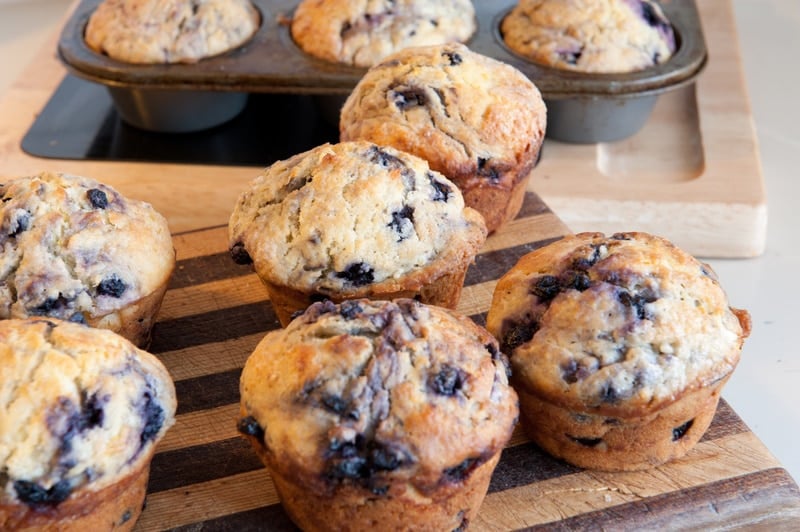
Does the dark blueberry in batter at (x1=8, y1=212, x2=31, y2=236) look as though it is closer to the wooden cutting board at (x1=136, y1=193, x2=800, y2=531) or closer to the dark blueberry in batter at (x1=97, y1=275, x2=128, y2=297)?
the dark blueberry in batter at (x1=97, y1=275, x2=128, y2=297)

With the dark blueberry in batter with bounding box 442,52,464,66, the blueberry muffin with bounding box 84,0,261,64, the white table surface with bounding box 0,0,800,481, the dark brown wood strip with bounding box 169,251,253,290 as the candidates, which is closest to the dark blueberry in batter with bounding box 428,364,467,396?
the dark brown wood strip with bounding box 169,251,253,290

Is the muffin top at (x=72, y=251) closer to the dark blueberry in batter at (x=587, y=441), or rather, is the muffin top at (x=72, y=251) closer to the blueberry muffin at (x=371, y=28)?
the dark blueberry in batter at (x=587, y=441)

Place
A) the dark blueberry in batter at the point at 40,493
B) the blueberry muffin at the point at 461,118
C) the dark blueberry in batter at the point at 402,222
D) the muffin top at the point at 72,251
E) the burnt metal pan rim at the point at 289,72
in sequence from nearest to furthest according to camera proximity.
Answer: the dark blueberry in batter at the point at 40,493, the muffin top at the point at 72,251, the dark blueberry in batter at the point at 402,222, the blueberry muffin at the point at 461,118, the burnt metal pan rim at the point at 289,72

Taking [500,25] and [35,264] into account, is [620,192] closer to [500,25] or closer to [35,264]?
[500,25]

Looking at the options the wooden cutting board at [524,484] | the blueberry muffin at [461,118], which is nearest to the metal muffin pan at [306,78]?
the blueberry muffin at [461,118]

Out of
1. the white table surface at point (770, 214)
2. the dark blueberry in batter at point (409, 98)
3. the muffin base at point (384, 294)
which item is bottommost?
the white table surface at point (770, 214)

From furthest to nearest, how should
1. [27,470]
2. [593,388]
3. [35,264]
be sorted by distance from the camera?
[35,264] → [593,388] → [27,470]

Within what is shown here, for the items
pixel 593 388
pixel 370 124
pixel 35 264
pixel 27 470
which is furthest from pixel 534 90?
pixel 27 470

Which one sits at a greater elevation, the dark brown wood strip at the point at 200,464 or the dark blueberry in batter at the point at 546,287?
the dark blueberry in batter at the point at 546,287
